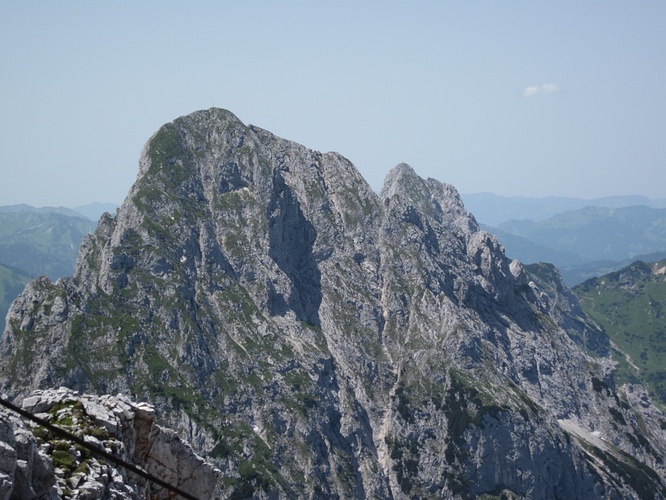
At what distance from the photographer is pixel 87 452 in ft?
134

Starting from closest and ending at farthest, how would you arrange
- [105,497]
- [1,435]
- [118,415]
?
1. [1,435]
2. [105,497]
3. [118,415]

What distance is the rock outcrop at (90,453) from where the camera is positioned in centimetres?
3388

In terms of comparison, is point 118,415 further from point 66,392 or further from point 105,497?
point 105,497

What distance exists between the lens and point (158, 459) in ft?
160

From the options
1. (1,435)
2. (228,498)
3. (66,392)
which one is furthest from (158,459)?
(228,498)

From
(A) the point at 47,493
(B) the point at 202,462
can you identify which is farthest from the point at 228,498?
(A) the point at 47,493

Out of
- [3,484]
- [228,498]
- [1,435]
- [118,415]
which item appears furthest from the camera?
[228,498]

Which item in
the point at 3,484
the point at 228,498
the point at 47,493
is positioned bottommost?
the point at 228,498

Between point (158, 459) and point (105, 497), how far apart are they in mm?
9203

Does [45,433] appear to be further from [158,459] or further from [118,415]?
[158,459]

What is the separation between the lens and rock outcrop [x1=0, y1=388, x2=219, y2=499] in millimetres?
33875

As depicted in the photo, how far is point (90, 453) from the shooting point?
41.2 meters

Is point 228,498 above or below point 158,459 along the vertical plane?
below

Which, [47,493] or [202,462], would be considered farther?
[202,462]
